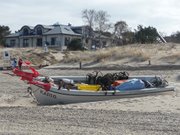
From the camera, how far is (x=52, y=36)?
251ft

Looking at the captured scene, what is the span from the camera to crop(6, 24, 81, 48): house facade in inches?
2968

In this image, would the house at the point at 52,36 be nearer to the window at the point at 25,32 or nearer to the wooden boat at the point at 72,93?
the window at the point at 25,32

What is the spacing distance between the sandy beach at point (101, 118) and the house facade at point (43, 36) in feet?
190

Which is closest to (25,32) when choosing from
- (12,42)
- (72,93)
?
(12,42)

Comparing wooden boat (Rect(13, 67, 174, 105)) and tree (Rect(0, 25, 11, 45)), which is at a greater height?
tree (Rect(0, 25, 11, 45))

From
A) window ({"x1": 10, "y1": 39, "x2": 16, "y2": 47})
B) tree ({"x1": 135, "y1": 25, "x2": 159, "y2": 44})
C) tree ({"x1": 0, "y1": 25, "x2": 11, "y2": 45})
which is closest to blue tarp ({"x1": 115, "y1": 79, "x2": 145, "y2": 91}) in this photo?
tree ({"x1": 135, "y1": 25, "x2": 159, "y2": 44})

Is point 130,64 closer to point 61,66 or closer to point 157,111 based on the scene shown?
point 61,66

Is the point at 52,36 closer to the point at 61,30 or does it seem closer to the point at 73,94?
the point at 61,30

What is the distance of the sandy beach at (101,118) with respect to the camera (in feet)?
34.1

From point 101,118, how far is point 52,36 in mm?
64853

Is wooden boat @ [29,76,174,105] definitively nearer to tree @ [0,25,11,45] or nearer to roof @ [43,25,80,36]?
roof @ [43,25,80,36]

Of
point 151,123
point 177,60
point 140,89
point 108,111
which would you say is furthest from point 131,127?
point 177,60

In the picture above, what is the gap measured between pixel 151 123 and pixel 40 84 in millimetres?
6377

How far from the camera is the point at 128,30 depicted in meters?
76.2
